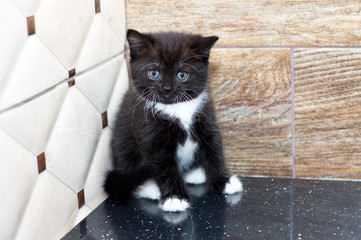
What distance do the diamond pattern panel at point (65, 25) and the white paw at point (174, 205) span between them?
1.55 feet

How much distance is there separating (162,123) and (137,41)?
0.25 metres

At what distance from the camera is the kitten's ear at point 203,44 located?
1.33 meters

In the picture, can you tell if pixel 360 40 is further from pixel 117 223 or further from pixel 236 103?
pixel 117 223

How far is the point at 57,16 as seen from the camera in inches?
47.3

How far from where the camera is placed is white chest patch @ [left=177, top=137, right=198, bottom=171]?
1.44 m

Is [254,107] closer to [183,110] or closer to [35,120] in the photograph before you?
[183,110]

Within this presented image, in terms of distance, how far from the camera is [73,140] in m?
1.31

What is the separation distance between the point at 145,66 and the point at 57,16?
284 millimetres

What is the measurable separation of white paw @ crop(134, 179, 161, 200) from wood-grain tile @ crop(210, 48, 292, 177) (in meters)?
0.33

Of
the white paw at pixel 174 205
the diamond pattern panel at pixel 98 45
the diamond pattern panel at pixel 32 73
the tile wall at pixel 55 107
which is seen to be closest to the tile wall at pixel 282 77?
the diamond pattern panel at pixel 98 45

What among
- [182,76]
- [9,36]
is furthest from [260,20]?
[9,36]

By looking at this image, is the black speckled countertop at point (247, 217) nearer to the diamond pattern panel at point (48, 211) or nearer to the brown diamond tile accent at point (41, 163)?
the diamond pattern panel at point (48, 211)

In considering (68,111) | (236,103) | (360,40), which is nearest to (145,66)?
(68,111)

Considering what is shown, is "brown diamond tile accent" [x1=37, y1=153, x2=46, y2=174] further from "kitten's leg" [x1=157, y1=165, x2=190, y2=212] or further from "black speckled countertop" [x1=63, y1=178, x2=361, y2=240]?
"kitten's leg" [x1=157, y1=165, x2=190, y2=212]
